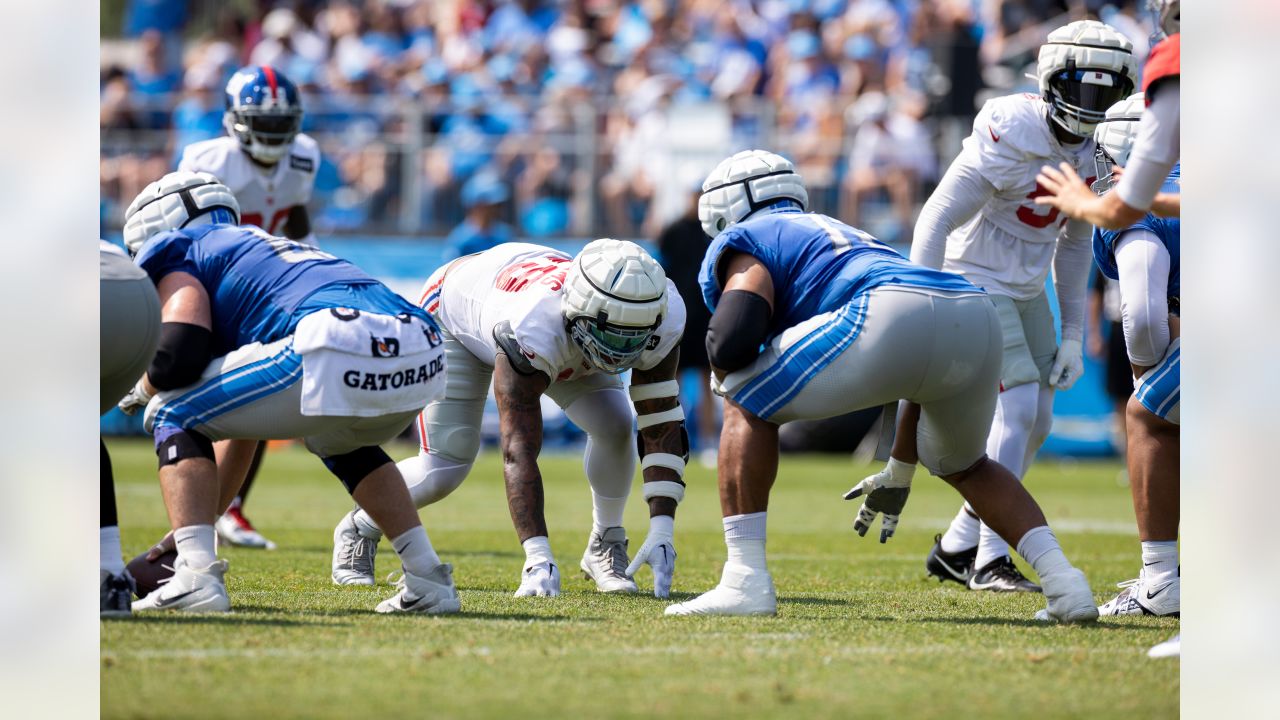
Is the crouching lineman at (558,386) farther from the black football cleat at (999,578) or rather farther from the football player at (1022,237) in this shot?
the black football cleat at (999,578)

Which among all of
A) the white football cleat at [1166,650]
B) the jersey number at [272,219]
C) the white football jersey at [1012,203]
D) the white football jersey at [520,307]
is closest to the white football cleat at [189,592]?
the white football jersey at [520,307]

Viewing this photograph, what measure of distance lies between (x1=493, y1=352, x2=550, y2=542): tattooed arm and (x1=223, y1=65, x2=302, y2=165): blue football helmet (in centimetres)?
277

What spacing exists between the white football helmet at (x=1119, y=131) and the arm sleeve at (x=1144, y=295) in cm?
34

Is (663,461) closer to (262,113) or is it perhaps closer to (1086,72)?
(1086,72)

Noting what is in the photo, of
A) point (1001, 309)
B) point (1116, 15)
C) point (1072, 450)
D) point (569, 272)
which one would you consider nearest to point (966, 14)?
point (1116, 15)

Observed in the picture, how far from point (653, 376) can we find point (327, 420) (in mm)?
1469

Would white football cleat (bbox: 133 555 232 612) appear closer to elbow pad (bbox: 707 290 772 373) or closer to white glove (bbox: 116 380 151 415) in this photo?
white glove (bbox: 116 380 151 415)

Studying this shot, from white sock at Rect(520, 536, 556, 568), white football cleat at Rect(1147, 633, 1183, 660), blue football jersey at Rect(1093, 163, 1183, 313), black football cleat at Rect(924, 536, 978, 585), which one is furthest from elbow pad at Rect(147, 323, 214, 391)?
black football cleat at Rect(924, 536, 978, 585)

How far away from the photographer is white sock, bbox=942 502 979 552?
6371 mm

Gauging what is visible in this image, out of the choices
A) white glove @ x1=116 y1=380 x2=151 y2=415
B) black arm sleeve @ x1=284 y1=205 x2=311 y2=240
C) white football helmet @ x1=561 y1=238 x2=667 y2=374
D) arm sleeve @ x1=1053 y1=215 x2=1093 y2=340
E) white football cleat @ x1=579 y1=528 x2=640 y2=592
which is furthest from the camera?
black arm sleeve @ x1=284 y1=205 x2=311 y2=240

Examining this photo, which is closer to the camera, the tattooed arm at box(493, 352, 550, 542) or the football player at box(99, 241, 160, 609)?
the football player at box(99, 241, 160, 609)

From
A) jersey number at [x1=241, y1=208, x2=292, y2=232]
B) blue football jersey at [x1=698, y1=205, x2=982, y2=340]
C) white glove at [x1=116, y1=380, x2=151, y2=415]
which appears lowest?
white glove at [x1=116, y1=380, x2=151, y2=415]

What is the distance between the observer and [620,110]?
51.4 ft

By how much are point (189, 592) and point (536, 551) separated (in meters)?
1.28
